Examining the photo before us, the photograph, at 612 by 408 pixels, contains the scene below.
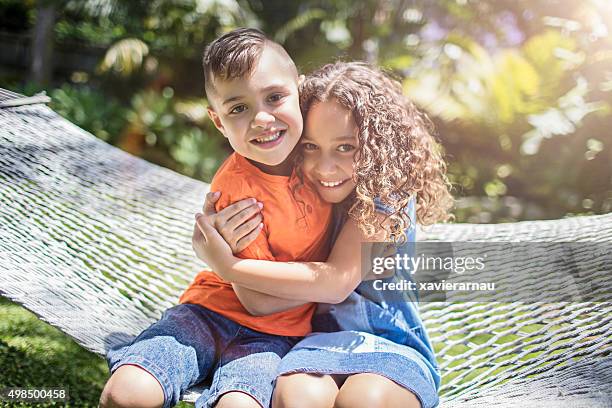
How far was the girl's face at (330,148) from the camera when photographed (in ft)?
4.00

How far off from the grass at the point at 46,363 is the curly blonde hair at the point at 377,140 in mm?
707

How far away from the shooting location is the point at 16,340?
76.2 inches

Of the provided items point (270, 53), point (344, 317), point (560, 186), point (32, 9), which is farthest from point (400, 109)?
point (32, 9)

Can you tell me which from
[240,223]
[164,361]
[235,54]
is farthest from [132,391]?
[235,54]

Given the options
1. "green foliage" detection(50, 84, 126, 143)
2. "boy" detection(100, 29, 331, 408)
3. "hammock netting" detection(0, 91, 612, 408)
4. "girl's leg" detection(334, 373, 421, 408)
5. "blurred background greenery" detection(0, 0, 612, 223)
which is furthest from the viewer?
"green foliage" detection(50, 84, 126, 143)

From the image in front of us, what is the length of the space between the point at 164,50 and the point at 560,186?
7.44 feet

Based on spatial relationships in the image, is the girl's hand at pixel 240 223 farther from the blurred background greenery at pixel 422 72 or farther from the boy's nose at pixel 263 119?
the blurred background greenery at pixel 422 72

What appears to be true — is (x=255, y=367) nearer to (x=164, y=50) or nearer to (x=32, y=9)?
(x=32, y=9)

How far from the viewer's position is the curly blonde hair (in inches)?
47.4

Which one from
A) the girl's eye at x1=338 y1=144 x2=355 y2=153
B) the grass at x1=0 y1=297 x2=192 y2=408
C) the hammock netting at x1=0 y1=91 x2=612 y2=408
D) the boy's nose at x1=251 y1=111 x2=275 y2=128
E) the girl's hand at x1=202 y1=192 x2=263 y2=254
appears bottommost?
the grass at x1=0 y1=297 x2=192 y2=408

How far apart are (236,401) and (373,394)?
0.20m

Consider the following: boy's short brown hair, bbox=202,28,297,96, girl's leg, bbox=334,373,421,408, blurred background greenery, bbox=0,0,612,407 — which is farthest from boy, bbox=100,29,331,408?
blurred background greenery, bbox=0,0,612,407

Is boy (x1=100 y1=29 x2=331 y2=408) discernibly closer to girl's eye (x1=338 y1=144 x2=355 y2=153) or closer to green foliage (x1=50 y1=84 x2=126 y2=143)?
girl's eye (x1=338 y1=144 x2=355 y2=153)

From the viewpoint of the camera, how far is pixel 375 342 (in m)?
1.19
